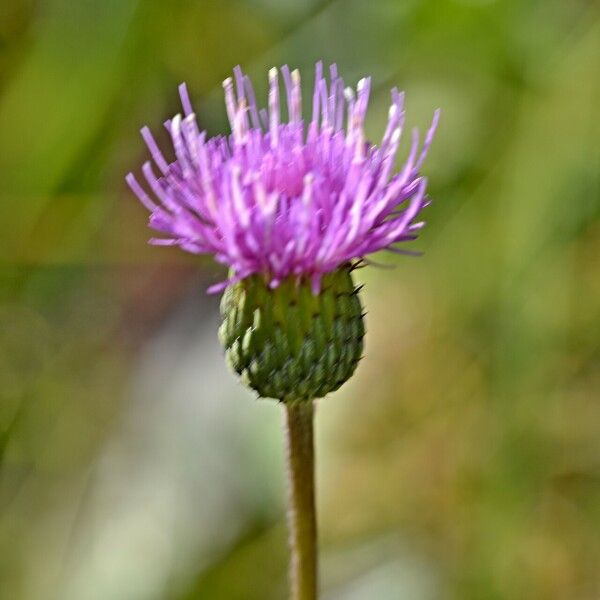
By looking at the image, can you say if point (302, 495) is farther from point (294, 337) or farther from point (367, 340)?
point (367, 340)

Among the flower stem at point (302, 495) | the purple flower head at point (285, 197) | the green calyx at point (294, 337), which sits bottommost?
the flower stem at point (302, 495)

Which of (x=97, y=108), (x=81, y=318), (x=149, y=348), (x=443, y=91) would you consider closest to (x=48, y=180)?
(x=97, y=108)

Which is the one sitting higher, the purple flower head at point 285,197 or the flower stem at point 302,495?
the purple flower head at point 285,197

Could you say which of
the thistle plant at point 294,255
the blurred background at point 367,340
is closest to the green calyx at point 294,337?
the thistle plant at point 294,255

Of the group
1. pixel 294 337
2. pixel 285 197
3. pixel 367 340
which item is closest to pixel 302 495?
pixel 294 337

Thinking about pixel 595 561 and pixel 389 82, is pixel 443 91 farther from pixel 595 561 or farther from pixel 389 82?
pixel 595 561

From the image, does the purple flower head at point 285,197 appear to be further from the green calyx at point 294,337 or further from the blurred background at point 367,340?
the blurred background at point 367,340
